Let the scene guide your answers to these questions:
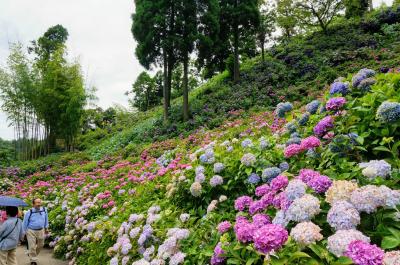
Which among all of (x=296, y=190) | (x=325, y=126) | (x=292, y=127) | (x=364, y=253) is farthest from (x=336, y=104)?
(x=364, y=253)

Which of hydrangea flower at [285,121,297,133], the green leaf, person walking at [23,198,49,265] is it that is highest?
hydrangea flower at [285,121,297,133]

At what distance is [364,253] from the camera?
143 centimetres

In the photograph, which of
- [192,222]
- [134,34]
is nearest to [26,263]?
[192,222]

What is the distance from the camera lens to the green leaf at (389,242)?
5.39 feet

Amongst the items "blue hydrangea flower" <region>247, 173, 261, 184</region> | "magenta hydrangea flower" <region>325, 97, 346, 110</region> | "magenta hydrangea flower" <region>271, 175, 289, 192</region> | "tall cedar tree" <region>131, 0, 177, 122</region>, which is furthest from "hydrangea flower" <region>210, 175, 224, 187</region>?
"tall cedar tree" <region>131, 0, 177, 122</region>

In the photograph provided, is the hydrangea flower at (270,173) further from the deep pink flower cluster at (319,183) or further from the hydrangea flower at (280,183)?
the deep pink flower cluster at (319,183)

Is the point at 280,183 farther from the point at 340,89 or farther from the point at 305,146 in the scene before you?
the point at 340,89

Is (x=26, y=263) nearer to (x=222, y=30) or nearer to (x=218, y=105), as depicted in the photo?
(x=218, y=105)

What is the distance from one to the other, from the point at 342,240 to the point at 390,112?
1.41 m

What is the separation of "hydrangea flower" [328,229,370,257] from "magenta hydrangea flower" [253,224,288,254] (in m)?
0.24

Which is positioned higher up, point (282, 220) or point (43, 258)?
point (282, 220)

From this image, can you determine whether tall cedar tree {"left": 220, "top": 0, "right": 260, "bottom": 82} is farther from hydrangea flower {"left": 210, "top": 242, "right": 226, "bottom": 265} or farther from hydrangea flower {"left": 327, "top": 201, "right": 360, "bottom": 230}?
hydrangea flower {"left": 327, "top": 201, "right": 360, "bottom": 230}

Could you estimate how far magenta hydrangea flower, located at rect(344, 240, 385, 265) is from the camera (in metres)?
1.41

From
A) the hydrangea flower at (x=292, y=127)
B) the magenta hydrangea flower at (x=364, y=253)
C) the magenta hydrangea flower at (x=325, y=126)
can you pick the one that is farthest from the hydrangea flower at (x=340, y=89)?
the magenta hydrangea flower at (x=364, y=253)
